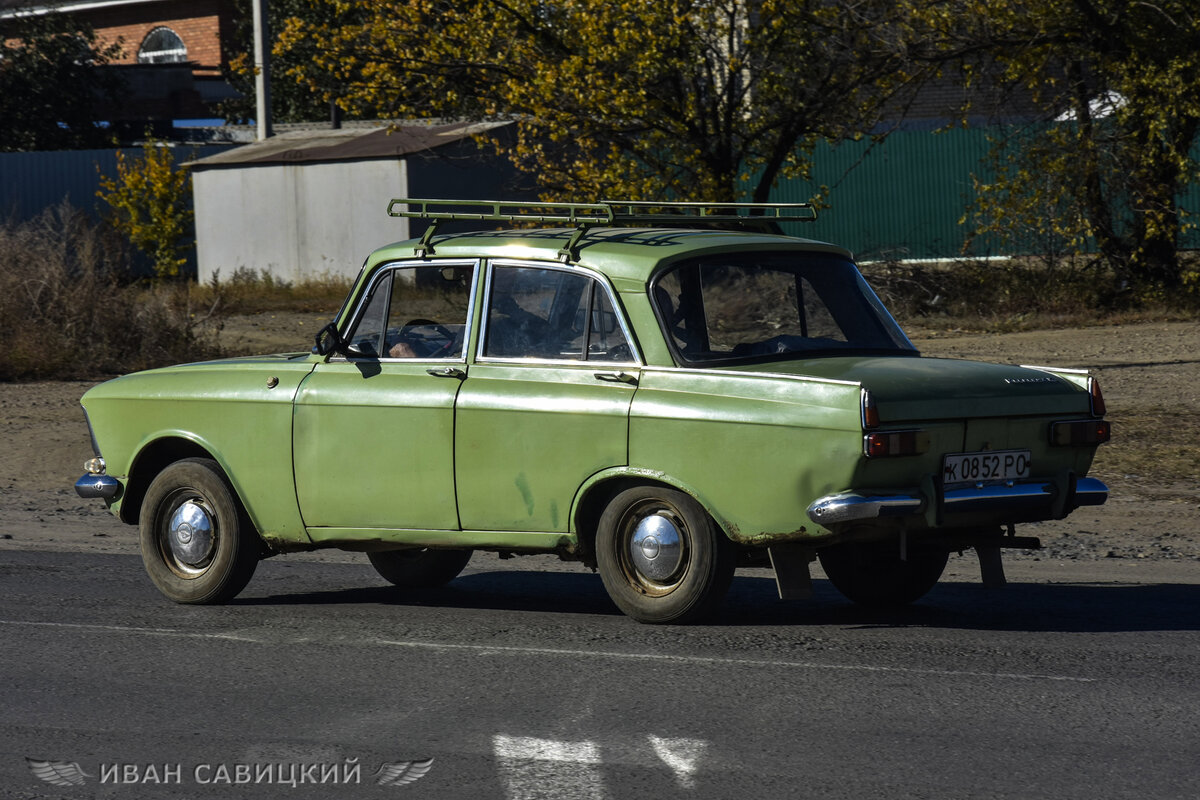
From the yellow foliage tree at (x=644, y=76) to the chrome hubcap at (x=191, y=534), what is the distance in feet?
33.9

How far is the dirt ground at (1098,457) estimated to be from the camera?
10.0 metres

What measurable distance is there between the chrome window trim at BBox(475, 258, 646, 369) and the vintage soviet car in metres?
0.01

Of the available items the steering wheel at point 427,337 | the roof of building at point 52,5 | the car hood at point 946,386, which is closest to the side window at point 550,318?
the steering wheel at point 427,337

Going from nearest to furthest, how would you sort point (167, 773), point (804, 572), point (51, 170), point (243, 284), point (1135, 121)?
point (167, 773), point (804, 572), point (1135, 121), point (243, 284), point (51, 170)

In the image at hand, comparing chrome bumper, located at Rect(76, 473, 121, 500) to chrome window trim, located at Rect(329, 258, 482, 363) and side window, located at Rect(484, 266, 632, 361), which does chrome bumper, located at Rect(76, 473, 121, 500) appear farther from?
side window, located at Rect(484, 266, 632, 361)

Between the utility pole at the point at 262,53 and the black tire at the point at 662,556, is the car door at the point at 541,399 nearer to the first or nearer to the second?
the black tire at the point at 662,556

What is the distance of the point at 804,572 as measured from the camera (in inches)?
262

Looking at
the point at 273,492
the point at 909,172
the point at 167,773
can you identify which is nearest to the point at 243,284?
the point at 909,172

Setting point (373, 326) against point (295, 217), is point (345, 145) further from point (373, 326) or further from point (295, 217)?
point (373, 326)

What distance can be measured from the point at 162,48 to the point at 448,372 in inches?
1945

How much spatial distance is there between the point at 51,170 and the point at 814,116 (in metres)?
23.6

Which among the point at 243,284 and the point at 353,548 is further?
the point at 243,284

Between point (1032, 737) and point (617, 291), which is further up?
point (617, 291)

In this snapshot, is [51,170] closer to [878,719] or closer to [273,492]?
[273,492]
